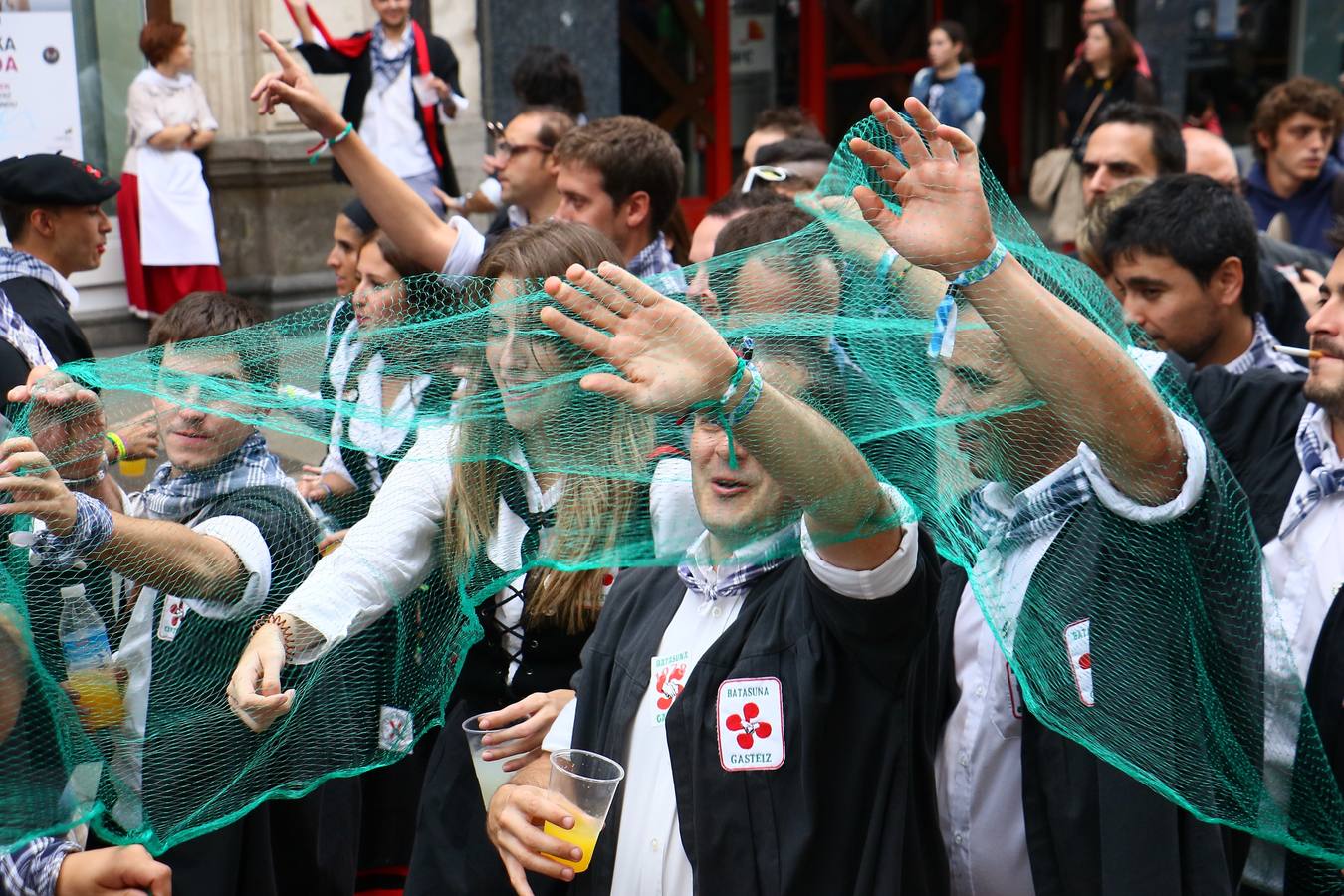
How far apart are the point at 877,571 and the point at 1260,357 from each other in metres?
2.08

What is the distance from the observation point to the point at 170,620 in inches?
101

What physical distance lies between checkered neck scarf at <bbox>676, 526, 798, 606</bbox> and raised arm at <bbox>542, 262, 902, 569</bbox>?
0.99 ft

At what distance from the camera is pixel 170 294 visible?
8055 millimetres

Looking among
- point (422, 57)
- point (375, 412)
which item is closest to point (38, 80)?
point (422, 57)

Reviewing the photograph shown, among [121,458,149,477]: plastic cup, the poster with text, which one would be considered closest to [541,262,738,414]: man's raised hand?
[121,458,149,477]: plastic cup

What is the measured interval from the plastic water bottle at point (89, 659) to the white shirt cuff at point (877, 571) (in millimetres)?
1205

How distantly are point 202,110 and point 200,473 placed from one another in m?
5.96

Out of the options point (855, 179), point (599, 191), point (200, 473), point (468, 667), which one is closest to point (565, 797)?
point (468, 667)

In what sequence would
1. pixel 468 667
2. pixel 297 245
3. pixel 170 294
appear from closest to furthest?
pixel 468 667, pixel 170 294, pixel 297 245

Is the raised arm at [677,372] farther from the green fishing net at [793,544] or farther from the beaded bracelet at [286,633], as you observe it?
the beaded bracelet at [286,633]

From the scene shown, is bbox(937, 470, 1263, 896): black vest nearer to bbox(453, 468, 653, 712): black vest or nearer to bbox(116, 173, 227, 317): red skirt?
bbox(453, 468, 653, 712): black vest

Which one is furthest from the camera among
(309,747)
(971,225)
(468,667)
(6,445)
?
(468,667)

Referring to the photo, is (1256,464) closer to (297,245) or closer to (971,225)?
(971,225)

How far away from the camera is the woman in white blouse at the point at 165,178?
7.81 metres
